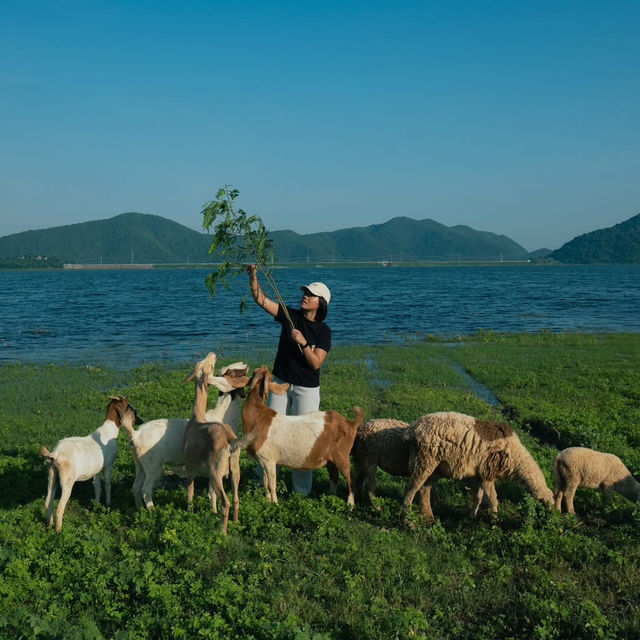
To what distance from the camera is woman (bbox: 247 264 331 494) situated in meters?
8.20

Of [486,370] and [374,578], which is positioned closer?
[374,578]

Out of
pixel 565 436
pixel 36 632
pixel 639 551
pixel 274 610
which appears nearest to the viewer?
pixel 36 632

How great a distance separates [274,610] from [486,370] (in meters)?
15.8

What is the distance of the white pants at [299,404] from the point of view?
8430mm

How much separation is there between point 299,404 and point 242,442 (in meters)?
1.51

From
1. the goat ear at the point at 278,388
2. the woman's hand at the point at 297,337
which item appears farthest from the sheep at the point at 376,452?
the woman's hand at the point at 297,337

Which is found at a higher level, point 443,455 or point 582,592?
point 443,455

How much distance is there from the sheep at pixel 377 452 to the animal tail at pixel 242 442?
1799 mm

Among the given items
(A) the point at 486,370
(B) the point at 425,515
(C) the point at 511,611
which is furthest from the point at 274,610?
(A) the point at 486,370

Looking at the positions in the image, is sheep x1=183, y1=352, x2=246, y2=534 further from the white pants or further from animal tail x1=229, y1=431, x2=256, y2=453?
the white pants

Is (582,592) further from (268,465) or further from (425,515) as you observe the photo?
(268,465)

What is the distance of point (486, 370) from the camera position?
1977cm

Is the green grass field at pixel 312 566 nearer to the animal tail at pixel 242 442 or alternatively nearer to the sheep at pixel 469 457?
the sheep at pixel 469 457

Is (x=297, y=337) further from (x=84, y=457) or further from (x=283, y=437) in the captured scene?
(x=84, y=457)
